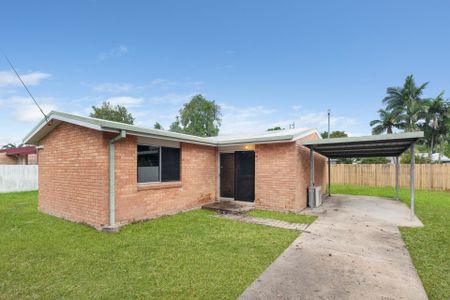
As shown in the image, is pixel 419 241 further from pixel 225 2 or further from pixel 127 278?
pixel 225 2

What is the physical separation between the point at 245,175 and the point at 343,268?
219 inches

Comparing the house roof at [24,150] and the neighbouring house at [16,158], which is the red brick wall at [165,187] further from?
the neighbouring house at [16,158]

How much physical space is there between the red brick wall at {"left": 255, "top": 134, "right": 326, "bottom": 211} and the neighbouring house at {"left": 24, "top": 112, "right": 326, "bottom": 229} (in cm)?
3

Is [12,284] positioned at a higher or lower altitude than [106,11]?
lower

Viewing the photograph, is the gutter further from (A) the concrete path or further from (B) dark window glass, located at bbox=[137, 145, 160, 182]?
(A) the concrete path

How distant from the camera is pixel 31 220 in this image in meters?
6.68

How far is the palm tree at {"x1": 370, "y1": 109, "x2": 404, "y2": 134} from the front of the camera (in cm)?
2660

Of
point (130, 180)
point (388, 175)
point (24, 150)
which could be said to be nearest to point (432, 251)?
point (130, 180)

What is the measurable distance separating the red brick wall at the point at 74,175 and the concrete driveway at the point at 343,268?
14.8ft

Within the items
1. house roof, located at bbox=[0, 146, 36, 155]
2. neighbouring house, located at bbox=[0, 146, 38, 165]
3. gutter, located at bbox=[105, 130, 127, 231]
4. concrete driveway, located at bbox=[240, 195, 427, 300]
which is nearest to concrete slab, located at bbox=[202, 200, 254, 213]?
concrete driveway, located at bbox=[240, 195, 427, 300]

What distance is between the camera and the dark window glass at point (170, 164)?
7.16m

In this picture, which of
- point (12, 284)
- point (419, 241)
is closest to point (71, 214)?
point (12, 284)

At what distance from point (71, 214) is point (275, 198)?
6.52 metres

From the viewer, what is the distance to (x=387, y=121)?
27578 millimetres
